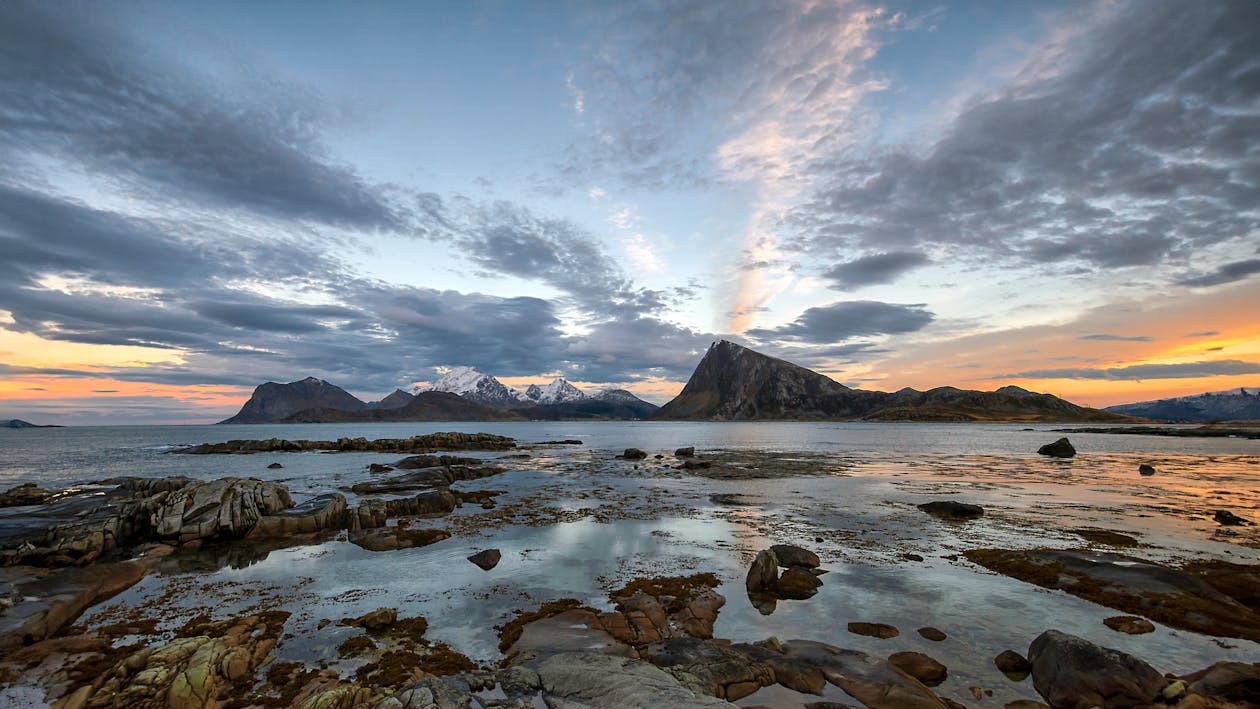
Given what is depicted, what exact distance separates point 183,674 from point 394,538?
16.5 meters

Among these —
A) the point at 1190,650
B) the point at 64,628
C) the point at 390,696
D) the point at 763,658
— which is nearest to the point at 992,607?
the point at 1190,650

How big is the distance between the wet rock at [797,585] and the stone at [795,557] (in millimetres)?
1749

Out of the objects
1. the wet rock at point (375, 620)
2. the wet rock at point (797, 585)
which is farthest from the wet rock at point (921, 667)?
the wet rock at point (375, 620)

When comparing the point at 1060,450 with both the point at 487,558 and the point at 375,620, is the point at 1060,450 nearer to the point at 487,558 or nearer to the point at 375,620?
the point at 487,558

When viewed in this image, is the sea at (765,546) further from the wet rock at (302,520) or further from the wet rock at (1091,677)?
the wet rock at (302,520)

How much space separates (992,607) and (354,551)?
29777 mm

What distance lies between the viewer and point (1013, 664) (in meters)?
13.5

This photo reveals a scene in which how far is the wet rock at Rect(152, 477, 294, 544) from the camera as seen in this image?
29.1 meters

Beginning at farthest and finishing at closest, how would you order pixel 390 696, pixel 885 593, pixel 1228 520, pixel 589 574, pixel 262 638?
pixel 1228 520
pixel 589 574
pixel 885 593
pixel 262 638
pixel 390 696

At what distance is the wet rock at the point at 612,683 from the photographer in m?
11.3

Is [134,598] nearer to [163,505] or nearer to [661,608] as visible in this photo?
[163,505]

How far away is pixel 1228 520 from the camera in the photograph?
1172 inches

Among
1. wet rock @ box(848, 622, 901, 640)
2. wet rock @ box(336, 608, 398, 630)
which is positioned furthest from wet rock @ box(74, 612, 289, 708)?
wet rock @ box(848, 622, 901, 640)

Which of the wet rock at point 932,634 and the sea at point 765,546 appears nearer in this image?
the wet rock at point 932,634
